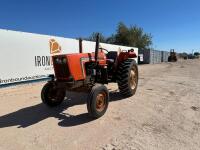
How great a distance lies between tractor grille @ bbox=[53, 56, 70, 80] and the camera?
5688 millimetres

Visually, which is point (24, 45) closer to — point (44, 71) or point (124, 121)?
Answer: point (44, 71)

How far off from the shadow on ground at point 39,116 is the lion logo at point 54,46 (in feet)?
19.4

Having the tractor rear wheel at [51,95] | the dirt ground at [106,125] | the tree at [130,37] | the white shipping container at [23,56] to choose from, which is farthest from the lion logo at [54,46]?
the tree at [130,37]

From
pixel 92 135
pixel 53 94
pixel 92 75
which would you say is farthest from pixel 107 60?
pixel 92 135

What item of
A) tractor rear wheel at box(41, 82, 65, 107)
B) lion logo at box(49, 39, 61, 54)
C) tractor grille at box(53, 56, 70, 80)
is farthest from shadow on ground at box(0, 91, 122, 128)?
lion logo at box(49, 39, 61, 54)

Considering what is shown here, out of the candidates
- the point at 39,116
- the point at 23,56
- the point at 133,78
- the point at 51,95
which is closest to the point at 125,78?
the point at 133,78

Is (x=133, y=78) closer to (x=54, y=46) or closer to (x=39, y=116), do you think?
(x=39, y=116)

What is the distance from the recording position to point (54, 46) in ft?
41.9

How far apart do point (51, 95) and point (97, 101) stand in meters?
1.58

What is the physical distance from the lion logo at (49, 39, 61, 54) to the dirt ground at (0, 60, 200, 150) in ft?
17.0

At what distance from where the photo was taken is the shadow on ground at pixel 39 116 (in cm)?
529

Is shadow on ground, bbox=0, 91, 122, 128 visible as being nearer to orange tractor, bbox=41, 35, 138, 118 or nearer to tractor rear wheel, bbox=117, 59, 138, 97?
orange tractor, bbox=41, 35, 138, 118

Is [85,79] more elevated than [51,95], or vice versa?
[85,79]

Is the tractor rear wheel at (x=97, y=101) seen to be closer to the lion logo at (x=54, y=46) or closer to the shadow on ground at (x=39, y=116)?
the shadow on ground at (x=39, y=116)
